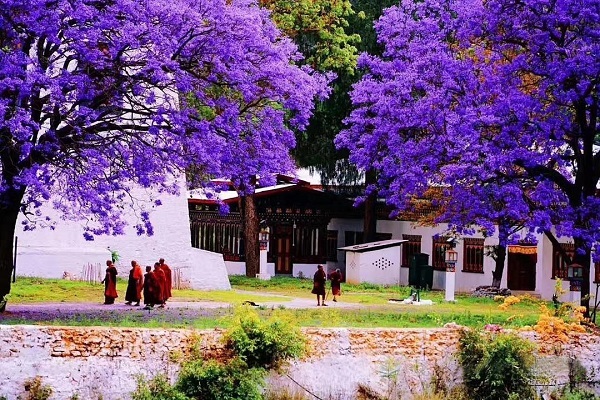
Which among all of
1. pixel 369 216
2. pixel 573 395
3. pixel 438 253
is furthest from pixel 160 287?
pixel 369 216

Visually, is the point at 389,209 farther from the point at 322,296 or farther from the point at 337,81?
the point at 322,296

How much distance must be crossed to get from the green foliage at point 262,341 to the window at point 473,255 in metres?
22.1

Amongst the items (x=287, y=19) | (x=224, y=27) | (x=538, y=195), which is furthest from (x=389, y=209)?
(x=224, y=27)

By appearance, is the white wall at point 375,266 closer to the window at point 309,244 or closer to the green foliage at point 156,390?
the window at point 309,244

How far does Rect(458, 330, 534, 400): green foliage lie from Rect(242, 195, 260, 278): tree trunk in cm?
2134

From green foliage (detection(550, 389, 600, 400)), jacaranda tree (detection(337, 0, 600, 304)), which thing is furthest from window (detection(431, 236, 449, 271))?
green foliage (detection(550, 389, 600, 400))

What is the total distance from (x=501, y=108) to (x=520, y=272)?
15218mm

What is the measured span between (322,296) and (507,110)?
25.4 ft

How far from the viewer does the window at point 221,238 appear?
45.7 m

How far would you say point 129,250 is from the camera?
33.3m

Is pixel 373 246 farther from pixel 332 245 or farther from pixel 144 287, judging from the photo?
pixel 144 287

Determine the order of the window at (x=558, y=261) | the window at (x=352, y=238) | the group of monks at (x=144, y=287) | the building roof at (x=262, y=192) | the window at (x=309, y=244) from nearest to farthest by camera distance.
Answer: the group of monks at (x=144, y=287), the window at (x=558, y=261), the building roof at (x=262, y=192), the window at (x=309, y=244), the window at (x=352, y=238)

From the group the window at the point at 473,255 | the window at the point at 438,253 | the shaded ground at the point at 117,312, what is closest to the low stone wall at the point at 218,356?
the shaded ground at the point at 117,312

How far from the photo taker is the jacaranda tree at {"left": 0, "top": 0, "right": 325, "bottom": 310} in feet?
72.3
